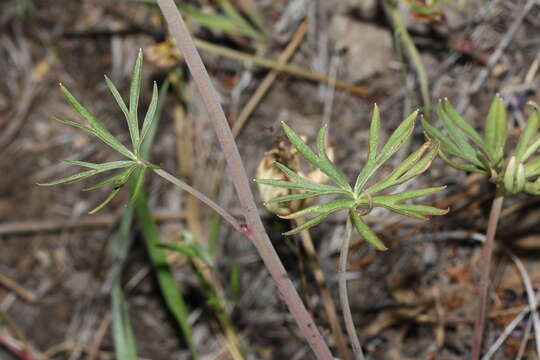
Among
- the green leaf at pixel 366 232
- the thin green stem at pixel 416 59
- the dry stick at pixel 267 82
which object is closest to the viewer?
the green leaf at pixel 366 232

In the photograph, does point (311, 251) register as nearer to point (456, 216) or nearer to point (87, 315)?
point (456, 216)

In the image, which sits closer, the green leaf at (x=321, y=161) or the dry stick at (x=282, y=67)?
the green leaf at (x=321, y=161)

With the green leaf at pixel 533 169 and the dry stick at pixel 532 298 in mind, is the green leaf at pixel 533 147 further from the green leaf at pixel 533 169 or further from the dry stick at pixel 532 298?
the dry stick at pixel 532 298

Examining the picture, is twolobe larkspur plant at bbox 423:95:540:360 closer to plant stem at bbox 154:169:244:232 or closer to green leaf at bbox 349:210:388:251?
green leaf at bbox 349:210:388:251

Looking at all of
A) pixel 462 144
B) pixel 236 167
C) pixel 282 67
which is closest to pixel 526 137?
pixel 462 144

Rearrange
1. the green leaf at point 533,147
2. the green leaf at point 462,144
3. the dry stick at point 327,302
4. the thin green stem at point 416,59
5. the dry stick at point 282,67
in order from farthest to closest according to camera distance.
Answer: the dry stick at point 282,67
the thin green stem at point 416,59
the dry stick at point 327,302
the green leaf at point 462,144
the green leaf at point 533,147

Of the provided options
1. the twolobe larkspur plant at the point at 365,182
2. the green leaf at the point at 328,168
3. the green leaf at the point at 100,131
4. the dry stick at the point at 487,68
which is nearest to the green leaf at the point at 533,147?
the twolobe larkspur plant at the point at 365,182

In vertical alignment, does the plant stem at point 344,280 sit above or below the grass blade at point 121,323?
above
